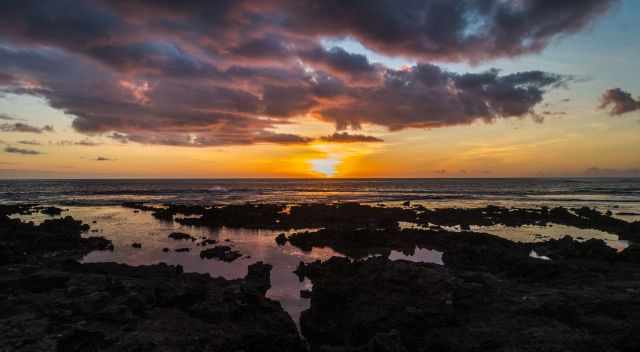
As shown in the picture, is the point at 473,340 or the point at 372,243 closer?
the point at 473,340

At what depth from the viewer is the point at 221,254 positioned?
2686 centimetres

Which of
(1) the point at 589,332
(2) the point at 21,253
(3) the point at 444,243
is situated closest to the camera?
(1) the point at 589,332

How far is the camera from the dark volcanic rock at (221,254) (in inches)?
1022

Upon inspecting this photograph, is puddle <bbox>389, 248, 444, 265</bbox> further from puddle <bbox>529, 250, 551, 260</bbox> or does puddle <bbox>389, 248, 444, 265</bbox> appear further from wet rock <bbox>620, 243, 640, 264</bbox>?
wet rock <bbox>620, 243, 640, 264</bbox>

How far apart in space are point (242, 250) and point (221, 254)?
2409 mm

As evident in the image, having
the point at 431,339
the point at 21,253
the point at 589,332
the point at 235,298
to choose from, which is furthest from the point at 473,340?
the point at 21,253

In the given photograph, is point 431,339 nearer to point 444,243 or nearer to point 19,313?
point 19,313

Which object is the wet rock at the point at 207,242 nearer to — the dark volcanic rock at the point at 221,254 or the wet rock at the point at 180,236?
the wet rock at the point at 180,236

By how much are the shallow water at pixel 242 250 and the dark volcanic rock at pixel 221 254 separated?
56 centimetres

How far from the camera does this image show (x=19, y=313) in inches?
476

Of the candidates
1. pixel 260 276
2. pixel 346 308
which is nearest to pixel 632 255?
pixel 346 308

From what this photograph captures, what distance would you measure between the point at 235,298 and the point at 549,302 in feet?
37.6

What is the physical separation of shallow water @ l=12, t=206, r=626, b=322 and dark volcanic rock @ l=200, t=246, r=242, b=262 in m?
0.56

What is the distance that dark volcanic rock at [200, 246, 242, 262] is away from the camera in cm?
2595
